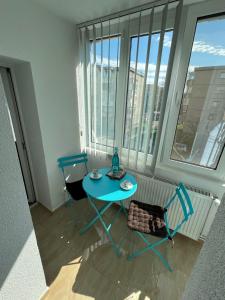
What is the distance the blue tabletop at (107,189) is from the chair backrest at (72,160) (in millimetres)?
564

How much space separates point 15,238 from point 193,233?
1816mm

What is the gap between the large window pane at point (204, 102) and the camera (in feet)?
4.50

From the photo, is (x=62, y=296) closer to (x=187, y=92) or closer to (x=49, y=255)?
(x=49, y=255)

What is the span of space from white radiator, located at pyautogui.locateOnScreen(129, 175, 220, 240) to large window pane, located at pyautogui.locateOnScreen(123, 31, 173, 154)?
44 centimetres

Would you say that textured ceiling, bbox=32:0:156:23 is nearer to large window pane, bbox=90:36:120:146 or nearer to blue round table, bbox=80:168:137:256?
large window pane, bbox=90:36:120:146

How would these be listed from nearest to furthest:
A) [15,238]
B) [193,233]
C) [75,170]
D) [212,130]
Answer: [15,238], [212,130], [193,233], [75,170]

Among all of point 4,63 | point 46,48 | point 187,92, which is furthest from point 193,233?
point 4,63

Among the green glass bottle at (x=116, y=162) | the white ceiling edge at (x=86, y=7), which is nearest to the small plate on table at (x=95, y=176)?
the green glass bottle at (x=116, y=162)

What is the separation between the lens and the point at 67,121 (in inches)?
82.0

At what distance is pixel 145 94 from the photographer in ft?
5.29

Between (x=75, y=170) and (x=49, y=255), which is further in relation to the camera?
(x=75, y=170)

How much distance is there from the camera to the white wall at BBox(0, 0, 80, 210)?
4.44ft

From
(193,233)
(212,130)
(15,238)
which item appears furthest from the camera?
(193,233)

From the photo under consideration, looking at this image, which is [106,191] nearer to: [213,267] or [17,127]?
[213,267]
